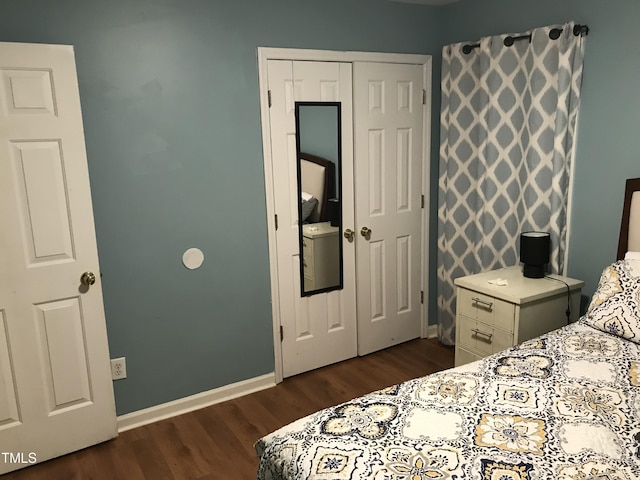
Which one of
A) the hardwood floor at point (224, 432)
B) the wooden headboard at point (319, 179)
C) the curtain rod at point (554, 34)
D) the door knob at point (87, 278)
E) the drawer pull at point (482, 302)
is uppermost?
the curtain rod at point (554, 34)

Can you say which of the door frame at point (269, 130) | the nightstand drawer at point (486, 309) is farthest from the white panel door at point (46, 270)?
the nightstand drawer at point (486, 309)

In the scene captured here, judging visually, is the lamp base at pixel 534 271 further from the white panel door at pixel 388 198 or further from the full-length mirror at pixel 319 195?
the full-length mirror at pixel 319 195

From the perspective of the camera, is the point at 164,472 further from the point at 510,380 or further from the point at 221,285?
the point at 510,380

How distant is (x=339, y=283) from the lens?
3.54 metres

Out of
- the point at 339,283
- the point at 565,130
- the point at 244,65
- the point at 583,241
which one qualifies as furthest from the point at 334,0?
the point at 583,241

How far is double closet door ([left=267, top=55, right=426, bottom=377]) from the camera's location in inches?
125

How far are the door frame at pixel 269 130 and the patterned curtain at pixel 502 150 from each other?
108mm

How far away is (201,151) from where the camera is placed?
2.88m

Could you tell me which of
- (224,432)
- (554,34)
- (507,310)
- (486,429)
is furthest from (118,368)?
(554,34)

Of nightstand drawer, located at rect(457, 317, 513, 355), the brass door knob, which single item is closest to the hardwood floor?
nightstand drawer, located at rect(457, 317, 513, 355)

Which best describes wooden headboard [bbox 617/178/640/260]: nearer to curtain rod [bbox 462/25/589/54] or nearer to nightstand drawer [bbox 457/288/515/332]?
nightstand drawer [bbox 457/288/515/332]

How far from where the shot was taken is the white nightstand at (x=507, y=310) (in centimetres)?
282

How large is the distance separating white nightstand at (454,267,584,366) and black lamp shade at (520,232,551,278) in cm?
5

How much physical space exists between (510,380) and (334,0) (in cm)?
237
